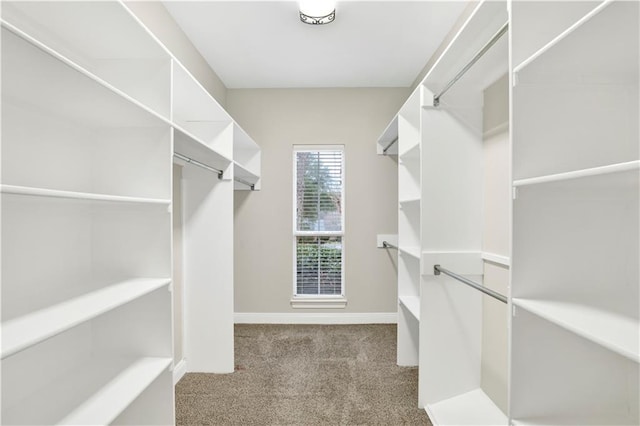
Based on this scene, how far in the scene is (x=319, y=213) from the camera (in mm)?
3814

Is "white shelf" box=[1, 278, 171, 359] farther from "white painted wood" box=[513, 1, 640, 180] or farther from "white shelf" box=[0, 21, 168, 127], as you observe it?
"white painted wood" box=[513, 1, 640, 180]

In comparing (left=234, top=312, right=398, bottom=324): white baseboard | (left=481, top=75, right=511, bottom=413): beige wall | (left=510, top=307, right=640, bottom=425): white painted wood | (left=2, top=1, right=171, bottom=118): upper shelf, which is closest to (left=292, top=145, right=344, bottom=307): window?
(left=234, top=312, right=398, bottom=324): white baseboard

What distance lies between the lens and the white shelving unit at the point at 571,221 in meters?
1.03

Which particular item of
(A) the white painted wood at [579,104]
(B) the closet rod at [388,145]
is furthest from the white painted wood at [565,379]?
(B) the closet rod at [388,145]

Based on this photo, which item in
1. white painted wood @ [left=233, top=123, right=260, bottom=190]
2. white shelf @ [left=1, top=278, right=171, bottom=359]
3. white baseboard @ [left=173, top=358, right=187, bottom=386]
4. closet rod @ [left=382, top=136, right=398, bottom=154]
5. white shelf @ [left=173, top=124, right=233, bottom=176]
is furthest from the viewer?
white painted wood @ [left=233, top=123, right=260, bottom=190]

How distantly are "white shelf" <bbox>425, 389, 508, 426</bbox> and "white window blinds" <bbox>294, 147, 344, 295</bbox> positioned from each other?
185 centimetres

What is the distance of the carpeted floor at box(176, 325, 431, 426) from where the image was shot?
2037 mm

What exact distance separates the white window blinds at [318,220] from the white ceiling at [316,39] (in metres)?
0.86

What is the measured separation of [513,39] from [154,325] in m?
1.85

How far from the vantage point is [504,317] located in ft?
6.28

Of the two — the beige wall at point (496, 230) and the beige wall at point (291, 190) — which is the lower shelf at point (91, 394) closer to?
the beige wall at point (496, 230)

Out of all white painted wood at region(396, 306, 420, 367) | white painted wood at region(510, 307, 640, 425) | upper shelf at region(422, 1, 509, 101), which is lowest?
white painted wood at region(396, 306, 420, 367)

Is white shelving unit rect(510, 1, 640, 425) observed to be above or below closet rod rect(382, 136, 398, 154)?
below

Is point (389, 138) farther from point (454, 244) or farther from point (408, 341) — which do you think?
point (408, 341)
